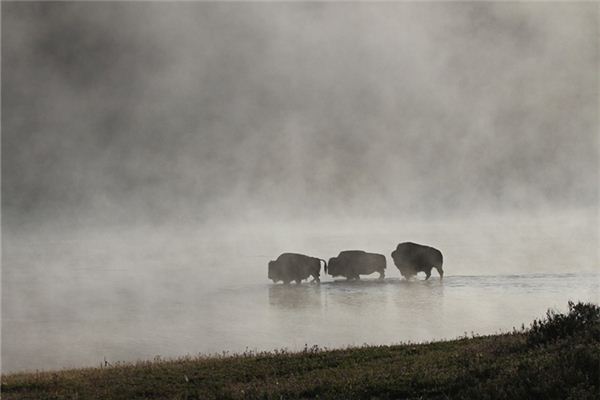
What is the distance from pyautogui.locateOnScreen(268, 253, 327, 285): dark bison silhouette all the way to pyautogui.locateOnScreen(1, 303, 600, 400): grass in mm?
44515

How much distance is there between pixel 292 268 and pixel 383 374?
5074 centimetres

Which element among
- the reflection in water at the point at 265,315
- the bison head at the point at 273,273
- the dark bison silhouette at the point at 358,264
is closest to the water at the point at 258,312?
the reflection in water at the point at 265,315

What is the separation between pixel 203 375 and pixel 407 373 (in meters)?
5.72

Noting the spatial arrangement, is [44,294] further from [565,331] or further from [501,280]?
[565,331]

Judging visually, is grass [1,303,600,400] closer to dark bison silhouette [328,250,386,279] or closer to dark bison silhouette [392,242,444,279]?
dark bison silhouette [392,242,444,279]

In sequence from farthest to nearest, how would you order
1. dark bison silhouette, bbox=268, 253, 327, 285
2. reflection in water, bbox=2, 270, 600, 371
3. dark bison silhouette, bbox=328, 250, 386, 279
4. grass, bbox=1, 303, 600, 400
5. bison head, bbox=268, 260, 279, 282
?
dark bison silhouette, bbox=328, 250, 386, 279
dark bison silhouette, bbox=268, 253, 327, 285
bison head, bbox=268, 260, 279, 282
reflection in water, bbox=2, 270, 600, 371
grass, bbox=1, 303, 600, 400

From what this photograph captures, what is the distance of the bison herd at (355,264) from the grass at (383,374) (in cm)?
4474

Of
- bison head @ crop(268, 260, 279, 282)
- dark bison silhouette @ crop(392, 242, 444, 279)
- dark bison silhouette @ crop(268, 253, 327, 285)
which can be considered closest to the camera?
bison head @ crop(268, 260, 279, 282)

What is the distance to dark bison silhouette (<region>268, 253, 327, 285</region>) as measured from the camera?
67.2m

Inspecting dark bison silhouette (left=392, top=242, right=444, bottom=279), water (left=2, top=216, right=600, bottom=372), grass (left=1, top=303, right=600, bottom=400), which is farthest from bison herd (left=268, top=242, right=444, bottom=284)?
grass (left=1, top=303, right=600, bottom=400)

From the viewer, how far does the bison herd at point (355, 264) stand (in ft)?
220

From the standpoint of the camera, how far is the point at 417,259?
67.8 m

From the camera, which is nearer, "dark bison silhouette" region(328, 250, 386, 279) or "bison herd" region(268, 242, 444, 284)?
"bison herd" region(268, 242, 444, 284)

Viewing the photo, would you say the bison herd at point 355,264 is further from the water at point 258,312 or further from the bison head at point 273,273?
the water at point 258,312
